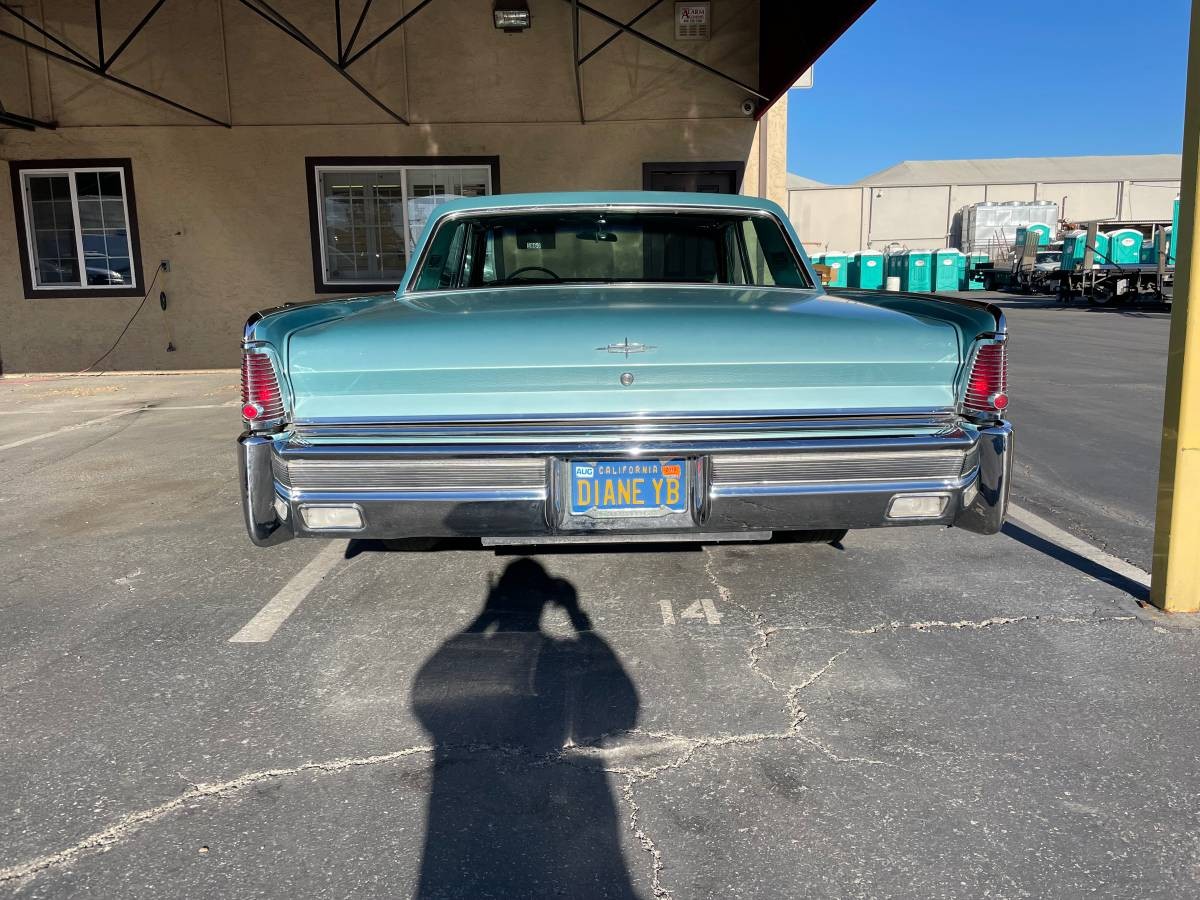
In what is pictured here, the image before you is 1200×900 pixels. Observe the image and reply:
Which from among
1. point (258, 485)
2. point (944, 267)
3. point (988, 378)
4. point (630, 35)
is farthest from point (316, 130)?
point (944, 267)

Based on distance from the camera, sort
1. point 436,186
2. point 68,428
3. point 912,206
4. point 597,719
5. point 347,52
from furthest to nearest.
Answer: point 912,206
point 436,186
point 347,52
point 68,428
point 597,719

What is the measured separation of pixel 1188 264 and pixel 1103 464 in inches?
125

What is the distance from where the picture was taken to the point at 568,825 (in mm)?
2174

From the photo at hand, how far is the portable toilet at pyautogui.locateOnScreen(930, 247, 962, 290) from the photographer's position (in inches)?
1272

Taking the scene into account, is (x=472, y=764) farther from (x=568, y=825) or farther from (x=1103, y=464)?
(x=1103, y=464)

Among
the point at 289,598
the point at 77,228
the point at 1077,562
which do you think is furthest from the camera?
the point at 77,228

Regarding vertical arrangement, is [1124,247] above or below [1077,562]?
above

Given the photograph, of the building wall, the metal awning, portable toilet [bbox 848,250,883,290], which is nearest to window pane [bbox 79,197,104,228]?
the metal awning

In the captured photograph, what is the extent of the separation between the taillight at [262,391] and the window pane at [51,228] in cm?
1087

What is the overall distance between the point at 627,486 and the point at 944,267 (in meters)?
32.7

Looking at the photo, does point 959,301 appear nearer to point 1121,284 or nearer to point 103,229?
point 103,229

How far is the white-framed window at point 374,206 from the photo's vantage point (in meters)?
11.5

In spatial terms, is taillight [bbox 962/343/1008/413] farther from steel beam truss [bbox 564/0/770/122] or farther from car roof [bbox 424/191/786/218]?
steel beam truss [bbox 564/0/770/122]

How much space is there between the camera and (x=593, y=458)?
111 inches
